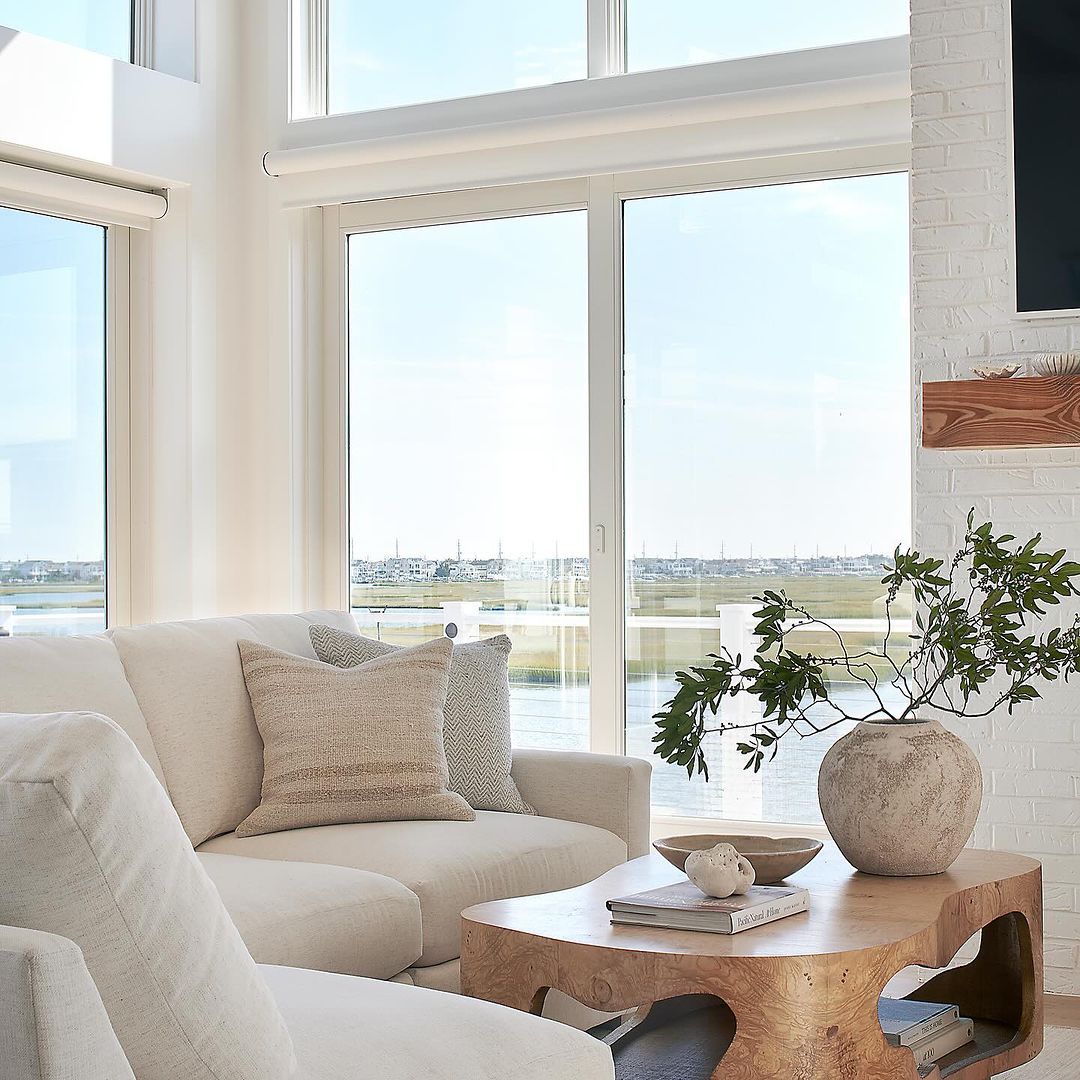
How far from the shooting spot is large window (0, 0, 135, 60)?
4043 mm

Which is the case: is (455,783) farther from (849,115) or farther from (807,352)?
(849,115)

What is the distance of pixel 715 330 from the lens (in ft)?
13.3

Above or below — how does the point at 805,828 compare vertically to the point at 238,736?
below

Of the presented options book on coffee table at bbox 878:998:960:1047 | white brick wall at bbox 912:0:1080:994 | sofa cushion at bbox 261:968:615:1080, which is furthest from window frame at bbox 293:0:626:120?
sofa cushion at bbox 261:968:615:1080

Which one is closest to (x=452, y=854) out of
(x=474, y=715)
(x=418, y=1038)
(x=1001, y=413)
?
(x=474, y=715)

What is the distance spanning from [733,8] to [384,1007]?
3.28m

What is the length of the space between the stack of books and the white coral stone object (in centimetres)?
32

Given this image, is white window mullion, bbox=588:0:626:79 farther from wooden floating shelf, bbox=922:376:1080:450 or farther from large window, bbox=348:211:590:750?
wooden floating shelf, bbox=922:376:1080:450

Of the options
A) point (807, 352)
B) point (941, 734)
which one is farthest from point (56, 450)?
point (941, 734)

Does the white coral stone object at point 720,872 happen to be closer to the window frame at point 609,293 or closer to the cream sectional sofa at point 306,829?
the cream sectional sofa at point 306,829

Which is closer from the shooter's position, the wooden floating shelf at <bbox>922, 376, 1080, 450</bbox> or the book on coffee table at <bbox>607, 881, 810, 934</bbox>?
the book on coffee table at <bbox>607, 881, 810, 934</bbox>

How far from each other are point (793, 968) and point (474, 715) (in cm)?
145

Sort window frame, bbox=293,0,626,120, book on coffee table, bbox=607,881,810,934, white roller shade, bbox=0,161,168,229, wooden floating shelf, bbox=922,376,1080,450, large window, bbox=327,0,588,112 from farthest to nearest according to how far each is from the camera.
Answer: window frame, bbox=293,0,626,120 → large window, bbox=327,0,588,112 → white roller shade, bbox=0,161,168,229 → wooden floating shelf, bbox=922,376,1080,450 → book on coffee table, bbox=607,881,810,934

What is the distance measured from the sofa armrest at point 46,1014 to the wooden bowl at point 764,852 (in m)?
1.25
